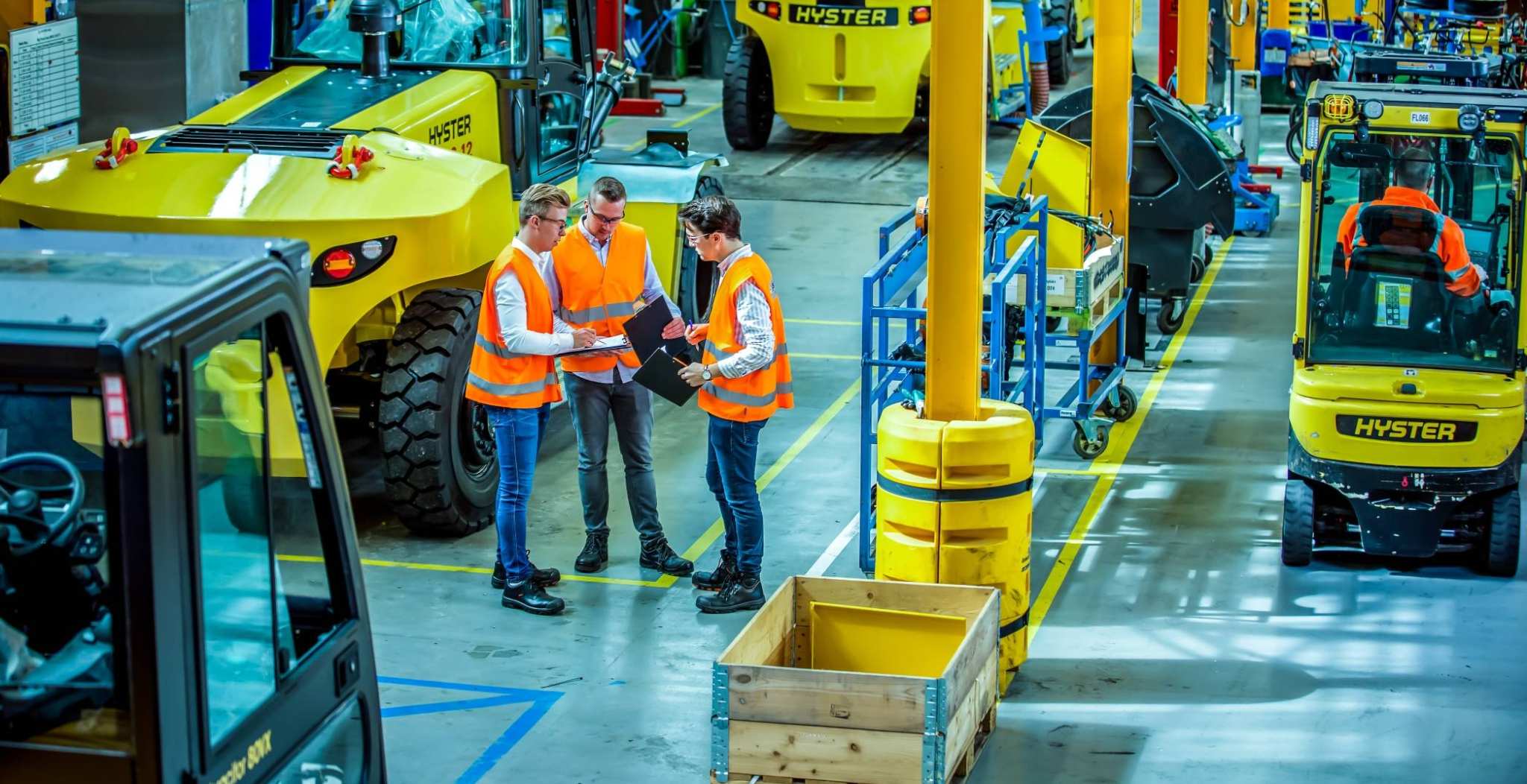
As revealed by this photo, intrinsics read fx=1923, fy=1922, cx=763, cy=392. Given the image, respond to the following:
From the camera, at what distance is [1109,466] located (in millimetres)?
10469

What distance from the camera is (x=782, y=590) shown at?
22.7 ft

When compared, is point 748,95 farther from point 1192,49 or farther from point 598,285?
point 598,285

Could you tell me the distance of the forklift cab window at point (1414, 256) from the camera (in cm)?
857

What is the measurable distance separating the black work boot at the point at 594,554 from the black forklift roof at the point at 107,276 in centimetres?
464

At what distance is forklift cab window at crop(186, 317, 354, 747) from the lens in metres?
3.73

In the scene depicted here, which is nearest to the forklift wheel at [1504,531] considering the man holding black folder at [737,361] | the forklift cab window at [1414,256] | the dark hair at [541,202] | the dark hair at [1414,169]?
the forklift cab window at [1414,256]

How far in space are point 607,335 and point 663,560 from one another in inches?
43.0

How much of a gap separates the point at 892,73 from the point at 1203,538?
1031 centimetres

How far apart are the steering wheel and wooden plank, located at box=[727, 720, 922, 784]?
276 cm

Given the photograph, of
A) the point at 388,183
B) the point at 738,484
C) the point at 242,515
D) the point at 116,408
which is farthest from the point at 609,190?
the point at 116,408

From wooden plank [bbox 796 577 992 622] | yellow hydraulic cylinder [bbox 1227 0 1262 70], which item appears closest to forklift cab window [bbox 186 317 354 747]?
wooden plank [bbox 796 577 992 622]

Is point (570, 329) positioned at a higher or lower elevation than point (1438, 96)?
lower

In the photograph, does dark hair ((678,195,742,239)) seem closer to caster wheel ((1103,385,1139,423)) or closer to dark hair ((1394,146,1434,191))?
dark hair ((1394,146,1434,191))

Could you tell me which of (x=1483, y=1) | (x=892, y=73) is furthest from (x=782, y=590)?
(x=1483, y=1)
